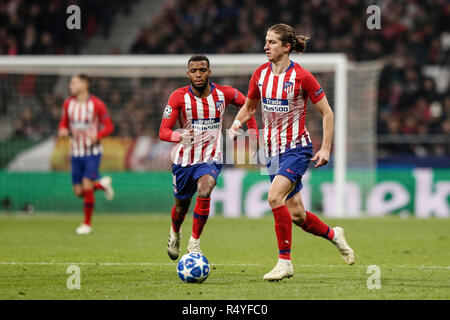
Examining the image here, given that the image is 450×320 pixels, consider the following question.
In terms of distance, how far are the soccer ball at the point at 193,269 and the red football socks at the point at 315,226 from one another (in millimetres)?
1159

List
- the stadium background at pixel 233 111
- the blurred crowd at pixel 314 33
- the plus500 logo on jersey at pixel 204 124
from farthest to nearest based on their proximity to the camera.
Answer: the blurred crowd at pixel 314 33, the stadium background at pixel 233 111, the plus500 logo on jersey at pixel 204 124

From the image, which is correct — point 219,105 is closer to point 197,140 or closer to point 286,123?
point 197,140

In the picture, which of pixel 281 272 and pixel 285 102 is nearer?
pixel 281 272

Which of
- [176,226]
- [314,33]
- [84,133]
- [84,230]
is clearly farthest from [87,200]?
[314,33]

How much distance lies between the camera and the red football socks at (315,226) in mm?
7602

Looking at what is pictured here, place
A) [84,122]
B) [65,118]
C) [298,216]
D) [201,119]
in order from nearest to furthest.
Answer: [298,216], [201,119], [65,118], [84,122]

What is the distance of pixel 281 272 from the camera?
23.0 ft

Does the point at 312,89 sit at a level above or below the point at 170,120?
above

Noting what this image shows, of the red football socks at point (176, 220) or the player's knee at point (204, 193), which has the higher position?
the player's knee at point (204, 193)

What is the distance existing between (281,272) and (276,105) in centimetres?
156

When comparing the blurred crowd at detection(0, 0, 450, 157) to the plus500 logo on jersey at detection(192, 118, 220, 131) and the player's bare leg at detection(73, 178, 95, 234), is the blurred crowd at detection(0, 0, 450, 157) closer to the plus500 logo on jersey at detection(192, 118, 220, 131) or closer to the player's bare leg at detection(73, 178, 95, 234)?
the player's bare leg at detection(73, 178, 95, 234)

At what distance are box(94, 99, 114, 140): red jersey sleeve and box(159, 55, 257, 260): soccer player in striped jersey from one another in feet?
14.4

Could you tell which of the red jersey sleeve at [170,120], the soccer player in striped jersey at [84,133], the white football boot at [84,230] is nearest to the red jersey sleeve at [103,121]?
the soccer player in striped jersey at [84,133]

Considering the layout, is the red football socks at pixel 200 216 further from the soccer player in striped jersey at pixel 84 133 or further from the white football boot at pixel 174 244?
the soccer player in striped jersey at pixel 84 133
